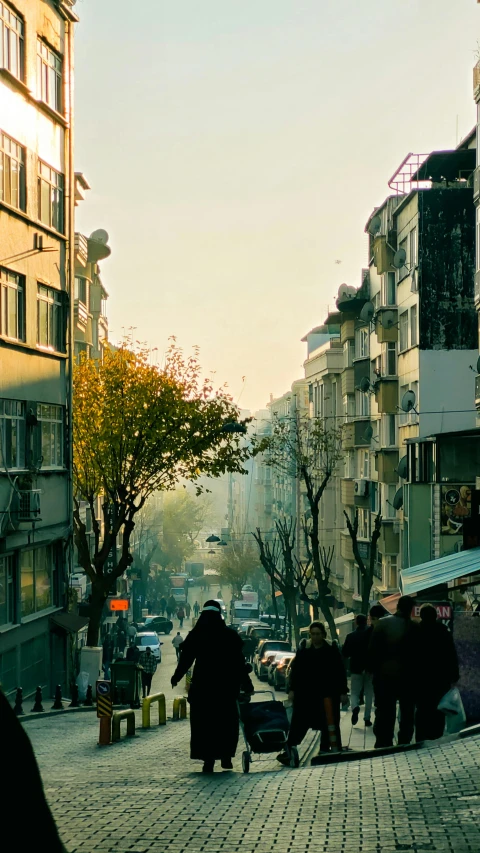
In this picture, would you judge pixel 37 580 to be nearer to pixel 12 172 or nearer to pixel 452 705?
pixel 12 172

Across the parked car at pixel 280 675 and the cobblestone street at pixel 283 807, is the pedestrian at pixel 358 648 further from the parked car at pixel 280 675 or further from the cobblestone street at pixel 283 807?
the parked car at pixel 280 675

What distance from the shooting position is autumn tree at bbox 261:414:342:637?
134 ft

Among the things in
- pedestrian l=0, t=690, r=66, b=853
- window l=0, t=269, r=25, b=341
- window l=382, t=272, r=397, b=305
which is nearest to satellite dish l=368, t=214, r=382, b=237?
window l=382, t=272, r=397, b=305

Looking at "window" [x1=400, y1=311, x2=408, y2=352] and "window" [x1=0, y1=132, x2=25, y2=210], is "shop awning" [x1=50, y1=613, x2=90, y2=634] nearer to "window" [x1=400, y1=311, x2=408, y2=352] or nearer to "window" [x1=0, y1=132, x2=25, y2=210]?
"window" [x1=0, y1=132, x2=25, y2=210]

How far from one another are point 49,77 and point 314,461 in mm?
28873

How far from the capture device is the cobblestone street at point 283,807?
6.57m

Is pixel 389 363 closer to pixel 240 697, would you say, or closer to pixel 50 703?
pixel 50 703

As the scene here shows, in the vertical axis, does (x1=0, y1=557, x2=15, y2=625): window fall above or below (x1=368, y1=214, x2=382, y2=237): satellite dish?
below

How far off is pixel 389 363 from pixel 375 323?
274cm

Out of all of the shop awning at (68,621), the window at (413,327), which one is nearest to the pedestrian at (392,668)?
the shop awning at (68,621)

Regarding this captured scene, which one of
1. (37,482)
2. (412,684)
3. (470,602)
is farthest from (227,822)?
(470,602)

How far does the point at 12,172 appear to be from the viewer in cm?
2619

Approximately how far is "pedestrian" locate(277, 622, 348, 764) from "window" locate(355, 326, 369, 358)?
151ft

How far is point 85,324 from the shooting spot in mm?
57406
